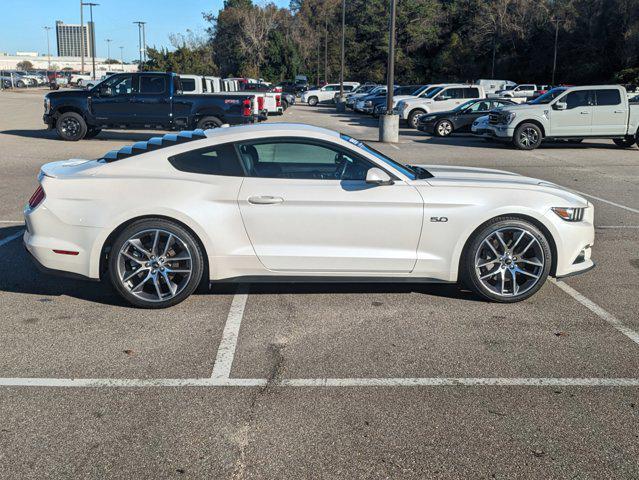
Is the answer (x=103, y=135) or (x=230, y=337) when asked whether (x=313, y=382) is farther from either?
(x=103, y=135)

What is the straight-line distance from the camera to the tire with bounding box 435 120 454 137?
24547 mm

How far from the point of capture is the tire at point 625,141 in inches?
817

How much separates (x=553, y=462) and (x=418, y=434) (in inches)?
26.6

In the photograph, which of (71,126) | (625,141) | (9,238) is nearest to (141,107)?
(71,126)

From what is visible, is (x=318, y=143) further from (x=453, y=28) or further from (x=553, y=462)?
(x=453, y=28)

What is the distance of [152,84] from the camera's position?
19.4 metres

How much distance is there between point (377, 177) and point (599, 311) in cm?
218

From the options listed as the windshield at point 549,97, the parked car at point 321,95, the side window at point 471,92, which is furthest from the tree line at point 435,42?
the windshield at point 549,97

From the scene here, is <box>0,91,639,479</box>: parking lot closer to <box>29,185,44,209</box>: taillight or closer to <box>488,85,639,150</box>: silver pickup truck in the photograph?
<box>29,185,44,209</box>: taillight

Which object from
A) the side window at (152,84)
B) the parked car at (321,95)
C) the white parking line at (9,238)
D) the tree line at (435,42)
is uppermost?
the tree line at (435,42)

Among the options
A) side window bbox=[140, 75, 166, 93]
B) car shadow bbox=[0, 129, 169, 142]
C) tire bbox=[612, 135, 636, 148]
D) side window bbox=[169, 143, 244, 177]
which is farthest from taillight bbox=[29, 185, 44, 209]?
tire bbox=[612, 135, 636, 148]

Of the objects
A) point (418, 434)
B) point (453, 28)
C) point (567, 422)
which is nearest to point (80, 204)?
point (418, 434)

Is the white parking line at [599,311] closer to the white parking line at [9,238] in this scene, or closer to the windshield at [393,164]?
the windshield at [393,164]

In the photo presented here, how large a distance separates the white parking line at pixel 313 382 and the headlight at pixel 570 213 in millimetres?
1759
